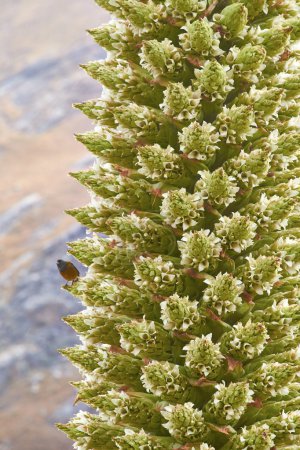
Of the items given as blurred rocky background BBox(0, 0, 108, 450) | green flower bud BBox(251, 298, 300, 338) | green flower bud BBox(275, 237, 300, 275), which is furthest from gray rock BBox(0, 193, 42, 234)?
green flower bud BBox(251, 298, 300, 338)

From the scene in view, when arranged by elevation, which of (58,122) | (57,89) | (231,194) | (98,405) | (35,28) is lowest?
(98,405)

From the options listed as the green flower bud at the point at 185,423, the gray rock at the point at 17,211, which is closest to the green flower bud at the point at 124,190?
the green flower bud at the point at 185,423

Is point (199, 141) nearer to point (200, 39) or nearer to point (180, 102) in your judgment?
point (180, 102)

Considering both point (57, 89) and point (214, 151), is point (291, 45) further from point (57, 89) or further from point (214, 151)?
point (57, 89)

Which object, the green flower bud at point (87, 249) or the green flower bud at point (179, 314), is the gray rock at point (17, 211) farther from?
the green flower bud at point (179, 314)

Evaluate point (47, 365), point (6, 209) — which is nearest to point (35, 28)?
point (6, 209)
